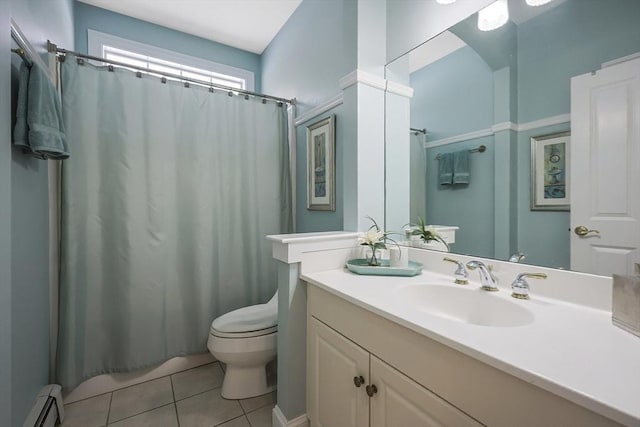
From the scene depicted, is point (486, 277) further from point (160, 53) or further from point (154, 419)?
point (160, 53)

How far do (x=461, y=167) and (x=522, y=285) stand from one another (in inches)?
22.4

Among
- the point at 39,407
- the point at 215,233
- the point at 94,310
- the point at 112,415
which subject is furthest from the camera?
the point at 215,233

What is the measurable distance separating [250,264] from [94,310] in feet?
3.13

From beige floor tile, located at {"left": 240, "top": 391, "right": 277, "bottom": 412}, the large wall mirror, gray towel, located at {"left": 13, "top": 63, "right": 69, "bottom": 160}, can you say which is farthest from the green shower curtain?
the large wall mirror

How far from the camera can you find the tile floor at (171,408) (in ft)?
4.58

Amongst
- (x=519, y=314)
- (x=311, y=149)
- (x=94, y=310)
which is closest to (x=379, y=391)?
(x=519, y=314)

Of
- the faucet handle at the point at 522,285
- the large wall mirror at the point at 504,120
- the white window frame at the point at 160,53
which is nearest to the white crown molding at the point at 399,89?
the large wall mirror at the point at 504,120

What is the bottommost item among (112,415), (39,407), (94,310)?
(112,415)

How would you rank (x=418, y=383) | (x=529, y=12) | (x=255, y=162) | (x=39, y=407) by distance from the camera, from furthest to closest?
(x=255, y=162)
(x=39, y=407)
(x=529, y=12)
(x=418, y=383)

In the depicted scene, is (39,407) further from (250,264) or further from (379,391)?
(379,391)

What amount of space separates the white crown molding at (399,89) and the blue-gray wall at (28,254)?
5.42ft

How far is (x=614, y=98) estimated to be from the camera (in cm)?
80

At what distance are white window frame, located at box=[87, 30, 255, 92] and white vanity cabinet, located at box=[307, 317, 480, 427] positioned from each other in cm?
251

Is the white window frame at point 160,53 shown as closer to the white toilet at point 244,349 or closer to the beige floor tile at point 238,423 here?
the white toilet at point 244,349
